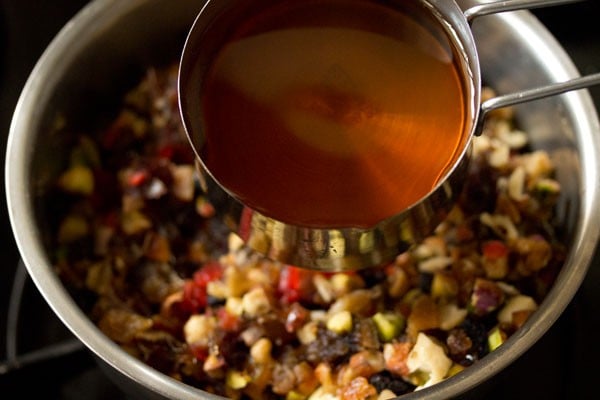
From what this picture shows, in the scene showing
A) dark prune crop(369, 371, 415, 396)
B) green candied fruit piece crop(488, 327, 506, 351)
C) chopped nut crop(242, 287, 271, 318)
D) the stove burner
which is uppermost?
green candied fruit piece crop(488, 327, 506, 351)

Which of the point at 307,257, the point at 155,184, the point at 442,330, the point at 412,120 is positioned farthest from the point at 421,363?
the point at 155,184

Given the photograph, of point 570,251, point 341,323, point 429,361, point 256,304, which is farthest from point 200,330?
point 570,251

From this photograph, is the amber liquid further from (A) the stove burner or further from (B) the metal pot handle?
(A) the stove burner

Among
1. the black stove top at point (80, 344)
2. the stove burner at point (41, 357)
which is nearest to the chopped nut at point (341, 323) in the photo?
the black stove top at point (80, 344)

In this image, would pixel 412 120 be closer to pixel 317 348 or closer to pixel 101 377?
pixel 317 348

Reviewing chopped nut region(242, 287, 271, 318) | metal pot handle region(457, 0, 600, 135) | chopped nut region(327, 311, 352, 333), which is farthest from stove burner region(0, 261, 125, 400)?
metal pot handle region(457, 0, 600, 135)
